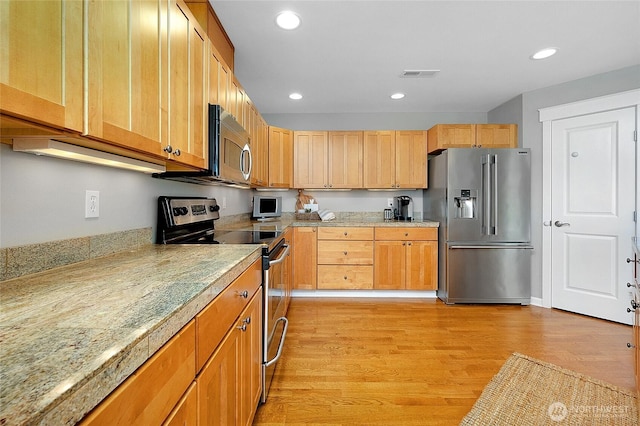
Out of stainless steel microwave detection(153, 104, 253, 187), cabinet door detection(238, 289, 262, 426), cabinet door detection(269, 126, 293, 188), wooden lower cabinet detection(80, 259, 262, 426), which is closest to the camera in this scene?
wooden lower cabinet detection(80, 259, 262, 426)

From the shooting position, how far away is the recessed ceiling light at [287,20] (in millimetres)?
1875

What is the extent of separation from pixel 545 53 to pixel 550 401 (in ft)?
8.69

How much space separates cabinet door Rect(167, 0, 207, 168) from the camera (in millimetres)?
1226

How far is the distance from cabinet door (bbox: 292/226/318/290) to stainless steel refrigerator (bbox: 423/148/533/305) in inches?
60.5

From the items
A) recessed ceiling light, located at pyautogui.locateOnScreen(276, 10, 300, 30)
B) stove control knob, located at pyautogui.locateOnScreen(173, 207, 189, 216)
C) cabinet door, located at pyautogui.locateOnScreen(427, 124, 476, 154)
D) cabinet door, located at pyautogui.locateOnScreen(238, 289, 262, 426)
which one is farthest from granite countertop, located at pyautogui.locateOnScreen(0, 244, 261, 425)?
cabinet door, located at pyautogui.locateOnScreen(427, 124, 476, 154)

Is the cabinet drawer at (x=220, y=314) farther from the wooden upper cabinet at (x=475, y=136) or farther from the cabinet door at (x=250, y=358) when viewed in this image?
the wooden upper cabinet at (x=475, y=136)

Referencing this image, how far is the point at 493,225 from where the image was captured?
3.12 metres

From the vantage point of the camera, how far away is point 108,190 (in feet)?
4.29

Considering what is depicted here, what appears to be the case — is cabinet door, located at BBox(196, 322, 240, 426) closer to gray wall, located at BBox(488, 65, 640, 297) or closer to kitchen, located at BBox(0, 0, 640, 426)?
kitchen, located at BBox(0, 0, 640, 426)

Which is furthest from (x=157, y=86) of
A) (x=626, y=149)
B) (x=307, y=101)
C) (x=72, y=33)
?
(x=626, y=149)

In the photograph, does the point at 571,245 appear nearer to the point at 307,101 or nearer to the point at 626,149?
the point at 626,149

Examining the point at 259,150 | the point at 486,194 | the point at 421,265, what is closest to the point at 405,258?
the point at 421,265

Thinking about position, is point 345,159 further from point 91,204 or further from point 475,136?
point 91,204

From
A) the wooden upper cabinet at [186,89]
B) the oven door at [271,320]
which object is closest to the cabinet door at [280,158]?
the oven door at [271,320]
